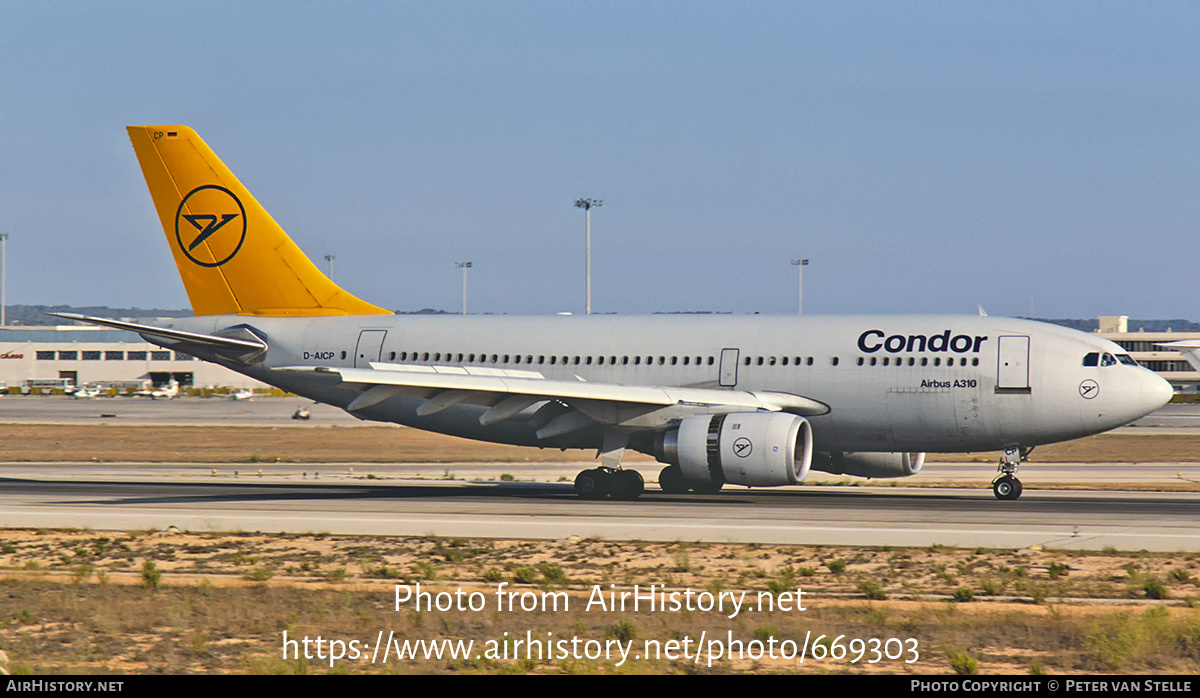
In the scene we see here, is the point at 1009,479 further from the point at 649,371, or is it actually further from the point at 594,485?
the point at 594,485

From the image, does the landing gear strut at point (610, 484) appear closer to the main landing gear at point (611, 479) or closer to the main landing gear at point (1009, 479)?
the main landing gear at point (611, 479)

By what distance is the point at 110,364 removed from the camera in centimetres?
16912

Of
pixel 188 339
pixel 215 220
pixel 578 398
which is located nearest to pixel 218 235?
pixel 215 220

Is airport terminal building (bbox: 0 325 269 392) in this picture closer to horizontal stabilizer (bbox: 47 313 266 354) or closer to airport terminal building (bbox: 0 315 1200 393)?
airport terminal building (bbox: 0 315 1200 393)

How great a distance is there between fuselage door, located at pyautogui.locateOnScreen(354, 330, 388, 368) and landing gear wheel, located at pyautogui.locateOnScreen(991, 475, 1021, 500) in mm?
17314

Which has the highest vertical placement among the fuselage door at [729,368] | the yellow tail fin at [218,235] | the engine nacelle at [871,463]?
the yellow tail fin at [218,235]

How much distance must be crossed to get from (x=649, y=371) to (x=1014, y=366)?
30.6 feet

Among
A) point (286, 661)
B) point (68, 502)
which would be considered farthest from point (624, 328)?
point (286, 661)

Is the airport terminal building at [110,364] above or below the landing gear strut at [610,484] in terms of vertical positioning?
above

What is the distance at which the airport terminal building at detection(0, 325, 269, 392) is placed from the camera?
16538 cm

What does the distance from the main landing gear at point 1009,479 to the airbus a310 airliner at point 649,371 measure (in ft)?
0.16

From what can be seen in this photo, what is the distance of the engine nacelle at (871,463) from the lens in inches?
1328

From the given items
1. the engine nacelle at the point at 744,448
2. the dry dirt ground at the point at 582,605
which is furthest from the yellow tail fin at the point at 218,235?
the dry dirt ground at the point at 582,605

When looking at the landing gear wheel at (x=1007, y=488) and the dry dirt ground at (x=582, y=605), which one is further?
the landing gear wheel at (x=1007, y=488)
